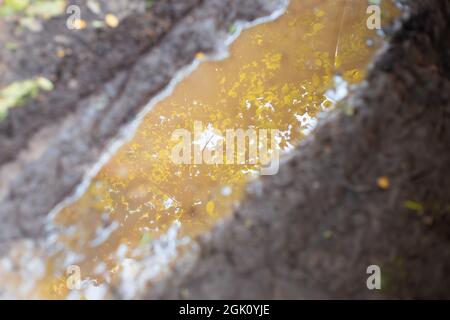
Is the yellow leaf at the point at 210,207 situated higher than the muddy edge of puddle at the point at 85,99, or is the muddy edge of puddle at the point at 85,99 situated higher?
the muddy edge of puddle at the point at 85,99

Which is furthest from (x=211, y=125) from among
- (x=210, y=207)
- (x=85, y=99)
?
(x=85, y=99)

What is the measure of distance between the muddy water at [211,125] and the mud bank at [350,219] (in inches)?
11.1

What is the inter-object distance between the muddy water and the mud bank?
281mm

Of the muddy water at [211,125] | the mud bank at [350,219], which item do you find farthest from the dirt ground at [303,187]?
the muddy water at [211,125]

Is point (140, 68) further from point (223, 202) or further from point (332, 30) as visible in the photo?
point (332, 30)

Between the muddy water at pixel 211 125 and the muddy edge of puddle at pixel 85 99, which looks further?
the muddy water at pixel 211 125

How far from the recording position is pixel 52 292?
2.40m

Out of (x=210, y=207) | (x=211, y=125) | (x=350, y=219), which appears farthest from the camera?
(x=211, y=125)

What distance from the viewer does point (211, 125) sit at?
3363mm

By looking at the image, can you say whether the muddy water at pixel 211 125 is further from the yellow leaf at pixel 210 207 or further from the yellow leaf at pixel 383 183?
the yellow leaf at pixel 383 183

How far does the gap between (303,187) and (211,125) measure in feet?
4.26

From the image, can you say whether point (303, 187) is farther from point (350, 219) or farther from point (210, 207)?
point (210, 207)

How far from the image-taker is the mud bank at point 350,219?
7.39 feet

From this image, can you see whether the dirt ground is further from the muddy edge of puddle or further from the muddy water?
the muddy water
